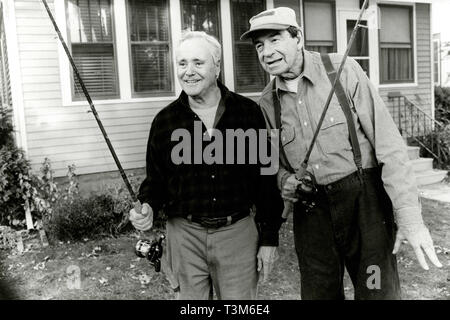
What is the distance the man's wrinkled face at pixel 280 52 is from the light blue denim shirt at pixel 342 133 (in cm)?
6

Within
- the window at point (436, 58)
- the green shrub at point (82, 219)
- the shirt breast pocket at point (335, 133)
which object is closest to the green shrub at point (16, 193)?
the green shrub at point (82, 219)

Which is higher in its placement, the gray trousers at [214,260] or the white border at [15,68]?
the white border at [15,68]

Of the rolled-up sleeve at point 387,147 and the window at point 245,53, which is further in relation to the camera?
the window at point 245,53

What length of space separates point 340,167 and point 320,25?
714cm

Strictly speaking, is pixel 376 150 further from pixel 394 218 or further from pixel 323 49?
pixel 323 49

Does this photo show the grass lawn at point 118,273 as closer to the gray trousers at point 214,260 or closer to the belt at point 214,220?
the gray trousers at point 214,260

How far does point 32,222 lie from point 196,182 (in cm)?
446

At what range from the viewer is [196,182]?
7.34 ft

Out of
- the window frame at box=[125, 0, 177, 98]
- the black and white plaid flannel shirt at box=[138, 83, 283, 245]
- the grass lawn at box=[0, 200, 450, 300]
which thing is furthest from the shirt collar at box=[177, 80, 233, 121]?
the window frame at box=[125, 0, 177, 98]

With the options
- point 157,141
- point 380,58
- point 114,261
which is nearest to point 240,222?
point 157,141

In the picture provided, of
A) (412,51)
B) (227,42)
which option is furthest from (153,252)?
(412,51)

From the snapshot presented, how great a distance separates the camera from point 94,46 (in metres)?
6.87

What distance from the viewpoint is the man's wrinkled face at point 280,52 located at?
91.5 inches

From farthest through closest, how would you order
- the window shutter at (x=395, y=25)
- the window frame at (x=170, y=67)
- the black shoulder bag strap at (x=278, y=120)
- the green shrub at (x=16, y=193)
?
1. the window shutter at (x=395, y=25)
2. the window frame at (x=170, y=67)
3. the green shrub at (x=16, y=193)
4. the black shoulder bag strap at (x=278, y=120)
